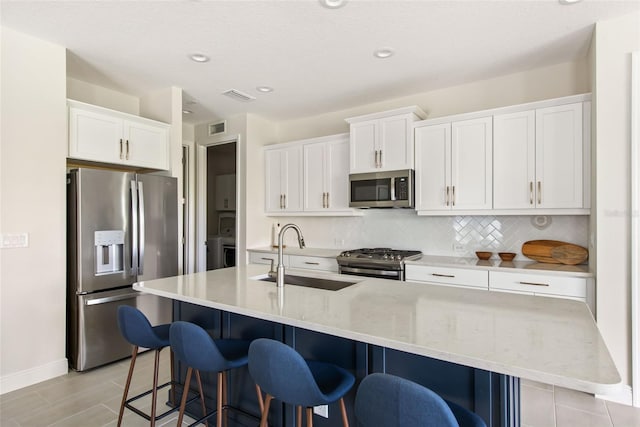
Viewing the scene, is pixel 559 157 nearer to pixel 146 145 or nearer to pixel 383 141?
pixel 383 141

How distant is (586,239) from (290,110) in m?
3.51

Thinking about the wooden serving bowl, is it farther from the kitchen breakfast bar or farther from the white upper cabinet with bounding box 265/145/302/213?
Result: the white upper cabinet with bounding box 265/145/302/213

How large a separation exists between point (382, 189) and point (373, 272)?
2.92 ft

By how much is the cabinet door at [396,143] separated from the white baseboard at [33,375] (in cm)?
345

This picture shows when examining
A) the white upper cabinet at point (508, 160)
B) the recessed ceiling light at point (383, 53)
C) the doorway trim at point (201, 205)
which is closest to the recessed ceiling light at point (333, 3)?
the recessed ceiling light at point (383, 53)

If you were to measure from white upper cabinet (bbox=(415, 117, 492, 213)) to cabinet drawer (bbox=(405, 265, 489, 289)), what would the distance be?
2.06ft

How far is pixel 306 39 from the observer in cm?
278

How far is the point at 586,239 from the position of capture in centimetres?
315

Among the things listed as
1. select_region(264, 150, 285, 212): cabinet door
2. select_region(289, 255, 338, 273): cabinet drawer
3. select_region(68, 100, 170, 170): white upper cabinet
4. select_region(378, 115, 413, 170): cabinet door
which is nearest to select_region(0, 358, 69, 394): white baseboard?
select_region(68, 100, 170, 170): white upper cabinet

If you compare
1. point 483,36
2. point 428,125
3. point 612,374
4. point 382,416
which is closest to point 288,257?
point 428,125

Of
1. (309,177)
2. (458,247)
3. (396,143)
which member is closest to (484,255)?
(458,247)

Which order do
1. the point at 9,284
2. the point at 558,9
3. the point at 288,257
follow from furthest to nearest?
the point at 288,257 → the point at 9,284 → the point at 558,9

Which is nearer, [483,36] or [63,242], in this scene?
[483,36]

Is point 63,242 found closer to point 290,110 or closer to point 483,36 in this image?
point 290,110
